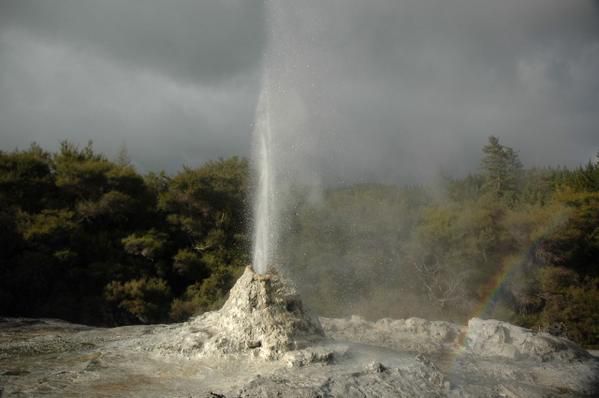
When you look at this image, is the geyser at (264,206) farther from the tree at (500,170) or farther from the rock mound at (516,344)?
the tree at (500,170)

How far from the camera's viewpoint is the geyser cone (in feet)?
20.2

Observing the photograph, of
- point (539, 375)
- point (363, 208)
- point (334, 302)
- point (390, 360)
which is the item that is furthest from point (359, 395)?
point (363, 208)

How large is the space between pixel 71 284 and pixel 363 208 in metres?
10.6

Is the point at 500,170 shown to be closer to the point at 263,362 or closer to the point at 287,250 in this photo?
the point at 287,250

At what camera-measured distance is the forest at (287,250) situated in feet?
45.3

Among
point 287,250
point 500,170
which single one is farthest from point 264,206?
point 500,170

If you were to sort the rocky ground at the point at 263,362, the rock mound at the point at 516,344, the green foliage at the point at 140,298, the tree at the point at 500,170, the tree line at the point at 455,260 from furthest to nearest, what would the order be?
the tree at the point at 500,170, the tree line at the point at 455,260, the green foliage at the point at 140,298, the rock mound at the point at 516,344, the rocky ground at the point at 263,362

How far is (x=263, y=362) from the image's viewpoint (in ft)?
19.3

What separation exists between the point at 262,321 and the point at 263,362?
2.09 feet

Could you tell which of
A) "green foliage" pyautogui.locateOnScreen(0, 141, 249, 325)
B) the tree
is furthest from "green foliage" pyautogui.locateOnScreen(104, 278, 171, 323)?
the tree

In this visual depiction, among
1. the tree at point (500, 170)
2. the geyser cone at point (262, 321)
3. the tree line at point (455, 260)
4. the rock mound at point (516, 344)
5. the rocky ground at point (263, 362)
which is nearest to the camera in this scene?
the rocky ground at point (263, 362)

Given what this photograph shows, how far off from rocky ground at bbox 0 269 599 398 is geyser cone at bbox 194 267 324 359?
0.02 metres

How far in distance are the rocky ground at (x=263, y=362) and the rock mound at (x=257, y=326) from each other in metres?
0.02

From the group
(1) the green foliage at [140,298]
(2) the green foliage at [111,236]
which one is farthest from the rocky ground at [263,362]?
(2) the green foliage at [111,236]
